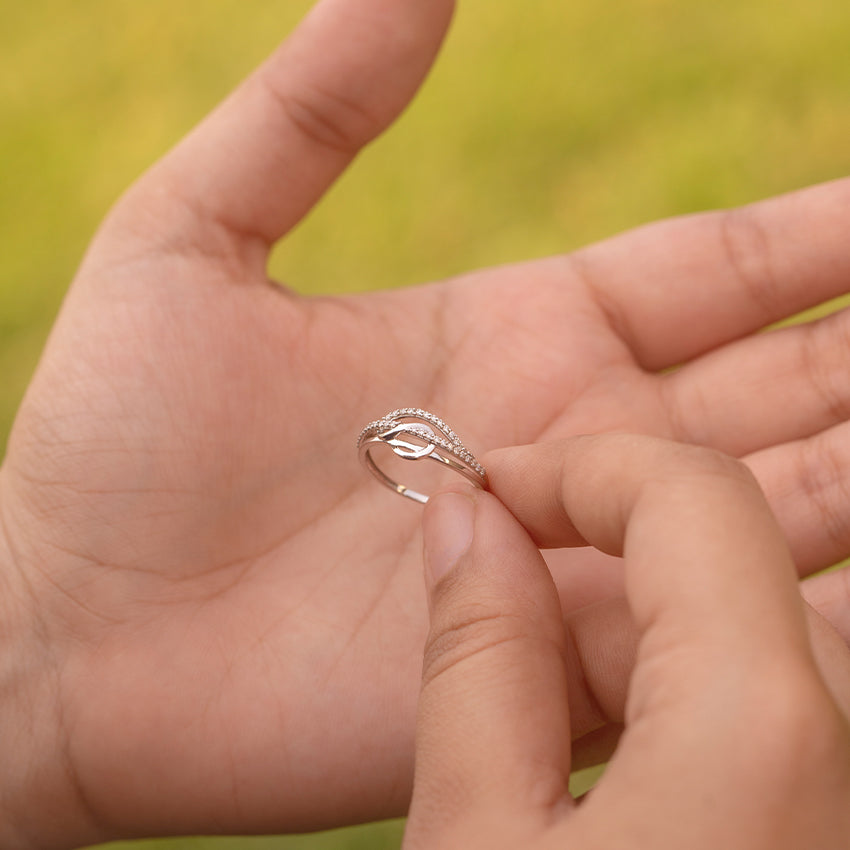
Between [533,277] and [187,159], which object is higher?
[187,159]

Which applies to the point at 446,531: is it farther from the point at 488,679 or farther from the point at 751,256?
the point at 751,256

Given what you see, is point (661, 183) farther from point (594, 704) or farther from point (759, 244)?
point (594, 704)

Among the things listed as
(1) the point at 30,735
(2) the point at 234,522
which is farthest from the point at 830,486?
(1) the point at 30,735

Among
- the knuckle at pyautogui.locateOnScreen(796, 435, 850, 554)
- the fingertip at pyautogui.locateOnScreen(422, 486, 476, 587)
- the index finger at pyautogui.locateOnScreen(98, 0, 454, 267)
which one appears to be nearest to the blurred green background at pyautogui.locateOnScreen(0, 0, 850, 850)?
the index finger at pyautogui.locateOnScreen(98, 0, 454, 267)

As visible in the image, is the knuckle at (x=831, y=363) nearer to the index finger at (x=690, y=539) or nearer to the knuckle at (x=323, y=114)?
the index finger at (x=690, y=539)

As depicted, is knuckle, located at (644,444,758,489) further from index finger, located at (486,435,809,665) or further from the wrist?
the wrist

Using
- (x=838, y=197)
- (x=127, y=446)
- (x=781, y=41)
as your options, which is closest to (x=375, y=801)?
(x=127, y=446)
